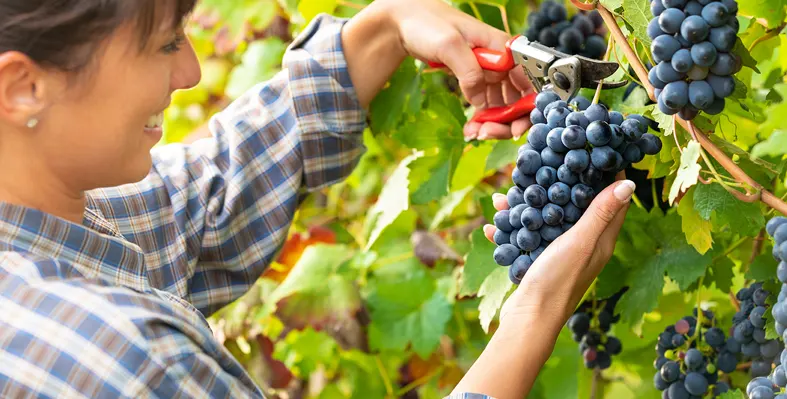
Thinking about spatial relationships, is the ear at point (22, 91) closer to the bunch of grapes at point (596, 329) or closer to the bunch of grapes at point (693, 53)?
the bunch of grapes at point (693, 53)

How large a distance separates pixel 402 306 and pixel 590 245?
113 centimetres

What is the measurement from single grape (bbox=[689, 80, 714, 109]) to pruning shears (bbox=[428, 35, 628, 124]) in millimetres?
178

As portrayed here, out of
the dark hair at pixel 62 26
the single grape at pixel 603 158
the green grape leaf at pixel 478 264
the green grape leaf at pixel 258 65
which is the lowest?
the green grape leaf at pixel 258 65

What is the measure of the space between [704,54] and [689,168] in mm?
143

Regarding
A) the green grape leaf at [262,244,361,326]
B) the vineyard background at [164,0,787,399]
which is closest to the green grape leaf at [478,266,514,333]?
the vineyard background at [164,0,787,399]

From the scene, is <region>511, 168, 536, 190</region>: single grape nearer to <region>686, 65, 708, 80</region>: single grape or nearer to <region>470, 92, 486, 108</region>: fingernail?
<region>686, 65, 708, 80</region>: single grape

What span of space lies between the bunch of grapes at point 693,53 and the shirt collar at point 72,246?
70cm

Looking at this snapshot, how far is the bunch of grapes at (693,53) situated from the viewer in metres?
1.05

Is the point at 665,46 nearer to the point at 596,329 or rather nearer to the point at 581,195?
the point at 581,195

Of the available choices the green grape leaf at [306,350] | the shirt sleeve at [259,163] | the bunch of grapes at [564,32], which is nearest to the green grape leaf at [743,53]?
the bunch of grapes at [564,32]

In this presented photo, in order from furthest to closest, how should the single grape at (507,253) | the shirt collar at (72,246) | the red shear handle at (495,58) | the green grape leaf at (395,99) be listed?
the green grape leaf at (395,99), the red shear handle at (495,58), the single grape at (507,253), the shirt collar at (72,246)

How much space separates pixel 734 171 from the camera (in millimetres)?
1165

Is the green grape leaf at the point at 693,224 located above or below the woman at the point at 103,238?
below

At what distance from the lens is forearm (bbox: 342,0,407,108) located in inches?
67.2
